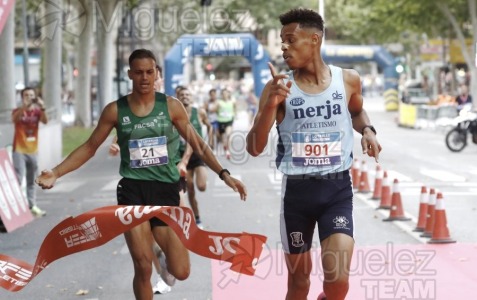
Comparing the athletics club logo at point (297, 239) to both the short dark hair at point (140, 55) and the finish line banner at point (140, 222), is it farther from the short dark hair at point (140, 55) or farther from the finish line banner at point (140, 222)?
the short dark hair at point (140, 55)

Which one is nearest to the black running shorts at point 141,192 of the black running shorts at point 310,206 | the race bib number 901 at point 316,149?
the black running shorts at point 310,206

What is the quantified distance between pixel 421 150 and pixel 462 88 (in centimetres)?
512

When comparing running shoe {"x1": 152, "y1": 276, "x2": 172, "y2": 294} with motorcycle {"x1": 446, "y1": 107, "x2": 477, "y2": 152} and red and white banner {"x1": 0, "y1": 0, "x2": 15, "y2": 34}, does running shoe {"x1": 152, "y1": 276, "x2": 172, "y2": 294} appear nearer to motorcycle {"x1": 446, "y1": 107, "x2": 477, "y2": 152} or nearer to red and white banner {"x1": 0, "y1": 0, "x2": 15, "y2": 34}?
red and white banner {"x1": 0, "y1": 0, "x2": 15, "y2": 34}

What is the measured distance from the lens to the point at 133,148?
7.69 m

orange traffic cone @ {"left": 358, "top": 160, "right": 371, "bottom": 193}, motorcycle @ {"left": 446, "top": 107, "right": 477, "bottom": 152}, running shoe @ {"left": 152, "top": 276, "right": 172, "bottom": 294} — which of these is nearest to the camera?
running shoe @ {"left": 152, "top": 276, "right": 172, "bottom": 294}

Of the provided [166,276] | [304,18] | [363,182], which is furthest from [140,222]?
[363,182]

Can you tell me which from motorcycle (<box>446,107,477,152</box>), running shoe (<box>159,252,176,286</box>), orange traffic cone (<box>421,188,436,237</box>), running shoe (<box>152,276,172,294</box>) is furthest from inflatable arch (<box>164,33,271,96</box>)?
running shoe (<box>159,252,176,286</box>)

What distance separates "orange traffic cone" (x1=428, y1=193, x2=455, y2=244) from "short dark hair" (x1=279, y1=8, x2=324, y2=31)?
6.13 m

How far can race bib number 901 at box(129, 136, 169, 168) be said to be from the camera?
7.66 m

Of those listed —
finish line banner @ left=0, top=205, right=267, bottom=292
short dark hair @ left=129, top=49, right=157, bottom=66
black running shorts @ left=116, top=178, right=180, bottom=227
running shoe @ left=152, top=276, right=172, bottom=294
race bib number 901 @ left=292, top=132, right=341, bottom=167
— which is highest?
short dark hair @ left=129, top=49, right=157, bottom=66

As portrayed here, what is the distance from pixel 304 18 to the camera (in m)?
6.70

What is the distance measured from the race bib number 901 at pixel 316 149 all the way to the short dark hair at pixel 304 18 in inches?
26.2

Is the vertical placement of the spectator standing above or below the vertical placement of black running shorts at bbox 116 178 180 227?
below

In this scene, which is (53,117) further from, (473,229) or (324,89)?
(324,89)
